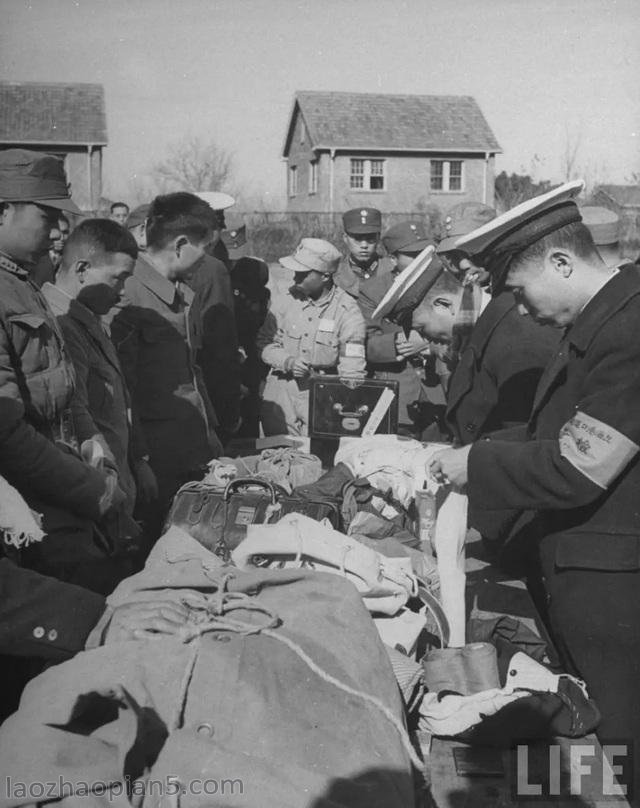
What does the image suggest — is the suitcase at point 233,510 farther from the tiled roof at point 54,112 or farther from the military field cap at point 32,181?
the tiled roof at point 54,112

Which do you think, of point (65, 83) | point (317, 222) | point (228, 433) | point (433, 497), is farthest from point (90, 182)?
point (433, 497)

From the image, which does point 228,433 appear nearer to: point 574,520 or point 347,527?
point 347,527

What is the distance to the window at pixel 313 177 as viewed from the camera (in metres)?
39.2

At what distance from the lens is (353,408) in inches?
197

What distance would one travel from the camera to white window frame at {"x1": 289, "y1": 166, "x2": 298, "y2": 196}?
1732 inches

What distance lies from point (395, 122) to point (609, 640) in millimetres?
38950

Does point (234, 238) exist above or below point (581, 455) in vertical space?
below

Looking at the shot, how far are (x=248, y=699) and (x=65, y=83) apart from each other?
120ft

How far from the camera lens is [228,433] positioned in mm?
6457


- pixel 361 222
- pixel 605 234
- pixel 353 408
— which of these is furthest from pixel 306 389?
pixel 605 234

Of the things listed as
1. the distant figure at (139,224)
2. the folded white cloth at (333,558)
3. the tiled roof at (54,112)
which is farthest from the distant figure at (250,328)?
the tiled roof at (54,112)
